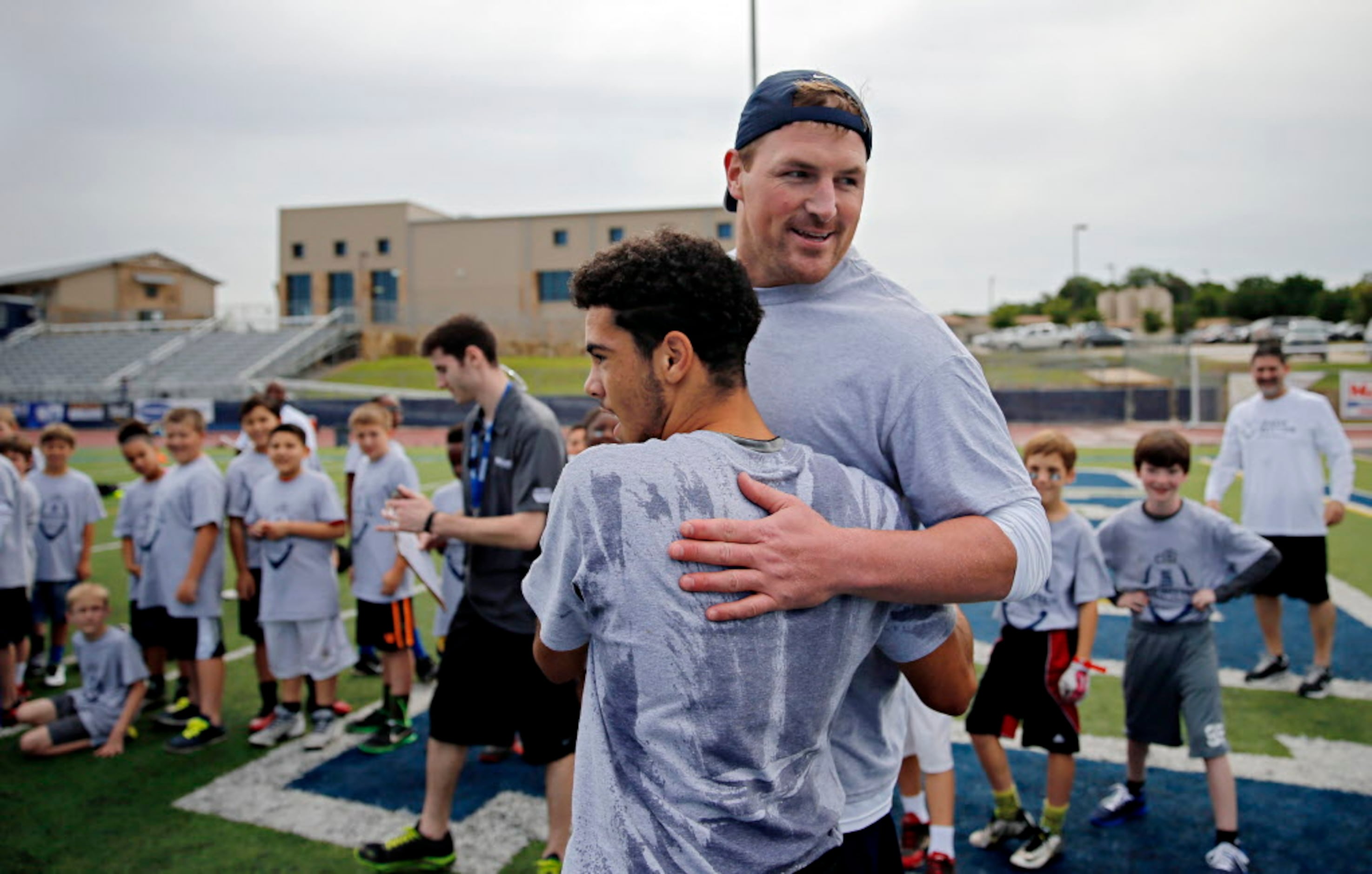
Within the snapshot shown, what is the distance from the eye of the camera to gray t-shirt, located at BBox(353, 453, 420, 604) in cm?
559

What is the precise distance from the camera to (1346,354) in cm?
3231

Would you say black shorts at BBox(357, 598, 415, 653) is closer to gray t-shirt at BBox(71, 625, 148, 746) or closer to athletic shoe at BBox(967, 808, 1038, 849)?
gray t-shirt at BBox(71, 625, 148, 746)

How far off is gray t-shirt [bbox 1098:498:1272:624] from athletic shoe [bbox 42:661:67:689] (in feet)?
22.4

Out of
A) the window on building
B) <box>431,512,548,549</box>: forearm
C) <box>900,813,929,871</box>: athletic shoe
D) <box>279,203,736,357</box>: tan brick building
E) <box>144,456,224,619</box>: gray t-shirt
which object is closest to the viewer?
<box>431,512,548,549</box>: forearm

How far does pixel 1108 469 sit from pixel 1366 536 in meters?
6.64

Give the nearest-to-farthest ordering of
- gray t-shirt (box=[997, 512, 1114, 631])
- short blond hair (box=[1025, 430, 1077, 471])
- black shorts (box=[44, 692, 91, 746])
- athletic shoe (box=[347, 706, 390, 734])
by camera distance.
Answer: gray t-shirt (box=[997, 512, 1114, 631]) → short blond hair (box=[1025, 430, 1077, 471]) → black shorts (box=[44, 692, 91, 746]) → athletic shoe (box=[347, 706, 390, 734])

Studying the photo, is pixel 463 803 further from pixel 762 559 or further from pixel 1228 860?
pixel 762 559

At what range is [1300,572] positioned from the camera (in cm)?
613

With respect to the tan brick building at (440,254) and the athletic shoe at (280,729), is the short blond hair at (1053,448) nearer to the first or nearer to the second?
the athletic shoe at (280,729)

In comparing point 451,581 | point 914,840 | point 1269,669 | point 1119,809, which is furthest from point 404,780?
point 1269,669

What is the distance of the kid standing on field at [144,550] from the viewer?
18.4 ft

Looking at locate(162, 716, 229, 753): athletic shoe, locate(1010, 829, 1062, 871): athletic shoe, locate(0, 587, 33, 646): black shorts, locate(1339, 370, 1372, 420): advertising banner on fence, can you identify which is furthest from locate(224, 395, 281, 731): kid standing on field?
locate(1339, 370, 1372, 420): advertising banner on fence

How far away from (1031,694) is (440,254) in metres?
53.2

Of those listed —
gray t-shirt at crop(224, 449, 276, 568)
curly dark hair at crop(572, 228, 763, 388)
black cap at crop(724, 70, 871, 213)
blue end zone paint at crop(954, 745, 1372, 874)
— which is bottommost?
blue end zone paint at crop(954, 745, 1372, 874)
